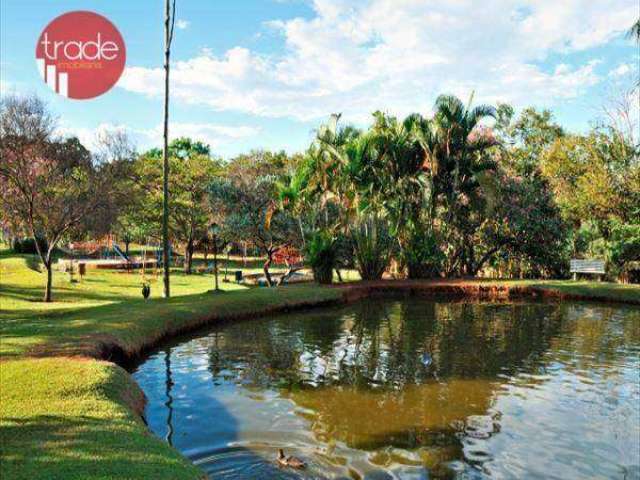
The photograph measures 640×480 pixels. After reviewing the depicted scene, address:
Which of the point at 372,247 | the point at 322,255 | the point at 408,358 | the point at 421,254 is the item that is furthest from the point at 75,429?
the point at 421,254

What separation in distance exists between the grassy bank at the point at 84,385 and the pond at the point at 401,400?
2.53 ft

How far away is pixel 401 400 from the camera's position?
27.9 ft

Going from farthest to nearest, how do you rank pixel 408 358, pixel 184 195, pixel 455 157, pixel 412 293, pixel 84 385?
pixel 184 195 < pixel 455 157 < pixel 412 293 < pixel 408 358 < pixel 84 385

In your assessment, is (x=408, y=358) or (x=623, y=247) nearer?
(x=408, y=358)

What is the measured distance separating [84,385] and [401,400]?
4.76 m

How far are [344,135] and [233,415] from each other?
18.7 meters

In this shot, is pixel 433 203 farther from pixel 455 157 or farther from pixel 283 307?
pixel 283 307

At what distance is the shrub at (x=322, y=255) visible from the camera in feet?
73.3

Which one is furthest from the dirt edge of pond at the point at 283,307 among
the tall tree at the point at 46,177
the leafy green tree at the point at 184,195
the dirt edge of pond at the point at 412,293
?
the leafy green tree at the point at 184,195

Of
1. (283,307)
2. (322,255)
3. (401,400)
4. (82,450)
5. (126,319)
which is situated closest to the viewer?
(82,450)

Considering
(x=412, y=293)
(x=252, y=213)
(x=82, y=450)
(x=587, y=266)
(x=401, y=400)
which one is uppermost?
(x=252, y=213)

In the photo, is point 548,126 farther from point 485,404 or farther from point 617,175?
point 485,404

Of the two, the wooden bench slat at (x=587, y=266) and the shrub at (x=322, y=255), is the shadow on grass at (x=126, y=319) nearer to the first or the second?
the shrub at (x=322, y=255)

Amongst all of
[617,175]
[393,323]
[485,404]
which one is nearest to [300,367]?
[485,404]
